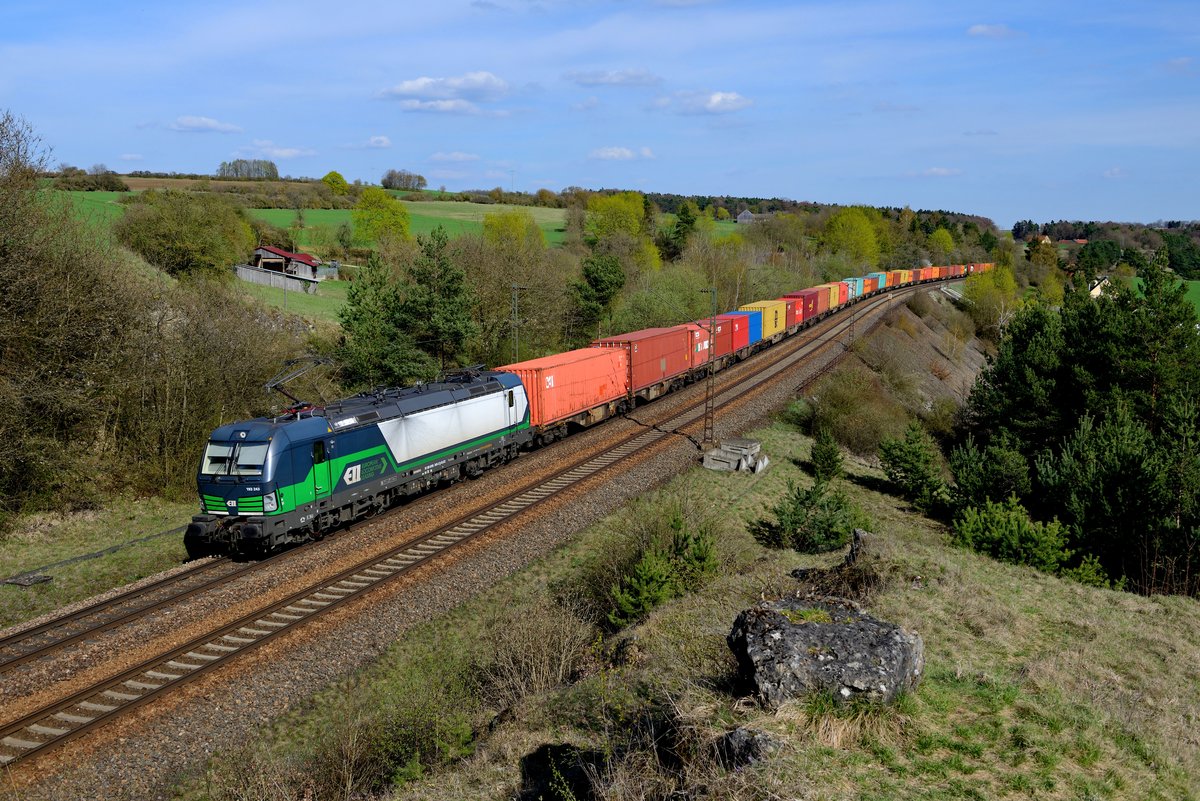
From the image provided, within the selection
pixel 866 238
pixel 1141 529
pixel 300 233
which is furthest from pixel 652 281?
pixel 866 238

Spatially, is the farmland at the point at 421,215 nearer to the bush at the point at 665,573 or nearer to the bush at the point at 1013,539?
the bush at the point at 665,573

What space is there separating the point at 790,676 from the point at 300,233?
90039 mm

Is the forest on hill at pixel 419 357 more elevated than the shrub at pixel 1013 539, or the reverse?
the forest on hill at pixel 419 357

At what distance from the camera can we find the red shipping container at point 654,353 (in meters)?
35.9

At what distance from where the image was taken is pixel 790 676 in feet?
27.2

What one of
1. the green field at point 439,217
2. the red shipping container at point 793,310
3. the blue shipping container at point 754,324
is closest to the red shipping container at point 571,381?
the blue shipping container at point 754,324

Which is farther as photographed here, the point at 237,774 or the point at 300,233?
the point at 300,233

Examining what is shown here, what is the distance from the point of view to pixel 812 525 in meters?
20.7

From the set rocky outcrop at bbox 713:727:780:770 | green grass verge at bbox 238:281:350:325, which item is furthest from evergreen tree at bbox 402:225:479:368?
rocky outcrop at bbox 713:727:780:770

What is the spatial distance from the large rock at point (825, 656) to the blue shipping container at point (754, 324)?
141 ft

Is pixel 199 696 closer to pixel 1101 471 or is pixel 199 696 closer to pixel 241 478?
pixel 241 478

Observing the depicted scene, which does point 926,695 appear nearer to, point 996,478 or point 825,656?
point 825,656

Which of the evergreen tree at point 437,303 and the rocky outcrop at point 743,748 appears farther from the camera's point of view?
the evergreen tree at point 437,303

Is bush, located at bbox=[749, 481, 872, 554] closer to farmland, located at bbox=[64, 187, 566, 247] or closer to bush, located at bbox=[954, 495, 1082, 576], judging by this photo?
bush, located at bbox=[954, 495, 1082, 576]
